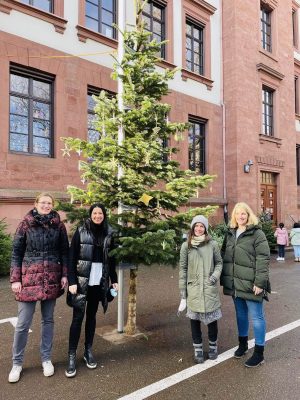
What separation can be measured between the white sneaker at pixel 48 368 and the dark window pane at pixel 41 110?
8073mm

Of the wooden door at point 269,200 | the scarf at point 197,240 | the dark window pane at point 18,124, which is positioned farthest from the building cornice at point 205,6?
the scarf at point 197,240

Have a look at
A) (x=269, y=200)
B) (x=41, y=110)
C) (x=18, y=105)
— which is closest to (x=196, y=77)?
(x=269, y=200)

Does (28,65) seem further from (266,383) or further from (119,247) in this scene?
(266,383)

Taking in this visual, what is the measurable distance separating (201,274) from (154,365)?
115cm

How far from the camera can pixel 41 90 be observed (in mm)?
10961

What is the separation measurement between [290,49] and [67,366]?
20.5 metres

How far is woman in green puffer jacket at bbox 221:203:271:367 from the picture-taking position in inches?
167

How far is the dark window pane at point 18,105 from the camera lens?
1022 cm

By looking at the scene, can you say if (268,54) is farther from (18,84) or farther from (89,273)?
(89,273)

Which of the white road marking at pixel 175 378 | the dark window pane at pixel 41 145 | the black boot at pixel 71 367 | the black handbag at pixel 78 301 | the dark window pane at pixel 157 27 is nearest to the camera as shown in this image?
the white road marking at pixel 175 378

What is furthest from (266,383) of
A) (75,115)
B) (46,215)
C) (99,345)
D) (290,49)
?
(290,49)

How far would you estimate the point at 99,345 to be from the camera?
486cm

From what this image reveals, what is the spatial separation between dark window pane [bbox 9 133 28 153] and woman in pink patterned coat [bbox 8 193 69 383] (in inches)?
267

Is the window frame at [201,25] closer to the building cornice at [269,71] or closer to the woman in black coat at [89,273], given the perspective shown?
the building cornice at [269,71]
